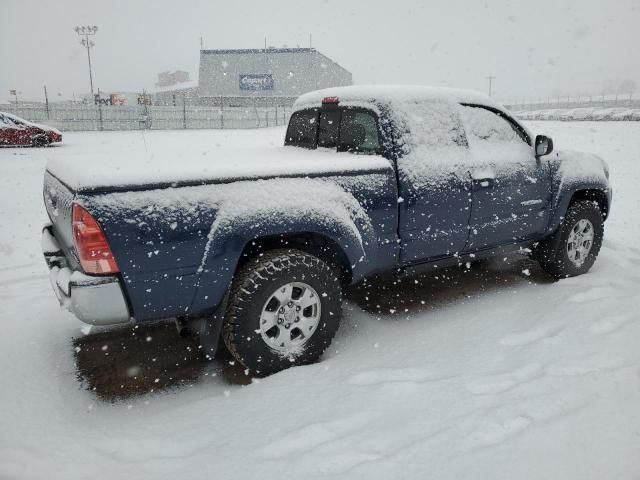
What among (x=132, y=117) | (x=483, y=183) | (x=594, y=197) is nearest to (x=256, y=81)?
(x=132, y=117)

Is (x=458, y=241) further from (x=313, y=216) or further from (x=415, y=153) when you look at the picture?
(x=313, y=216)

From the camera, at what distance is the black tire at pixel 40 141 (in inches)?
648

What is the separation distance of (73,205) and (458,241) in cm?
275

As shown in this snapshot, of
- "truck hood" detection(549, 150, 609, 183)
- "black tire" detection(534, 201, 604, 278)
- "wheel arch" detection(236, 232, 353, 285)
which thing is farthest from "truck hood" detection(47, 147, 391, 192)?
"black tire" detection(534, 201, 604, 278)

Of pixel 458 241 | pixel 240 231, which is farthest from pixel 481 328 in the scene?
pixel 240 231

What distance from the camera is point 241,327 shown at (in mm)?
2846

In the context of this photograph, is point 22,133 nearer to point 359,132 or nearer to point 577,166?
point 359,132

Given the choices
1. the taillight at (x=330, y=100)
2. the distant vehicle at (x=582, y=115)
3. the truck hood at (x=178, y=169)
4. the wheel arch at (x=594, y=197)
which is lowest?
the wheel arch at (x=594, y=197)

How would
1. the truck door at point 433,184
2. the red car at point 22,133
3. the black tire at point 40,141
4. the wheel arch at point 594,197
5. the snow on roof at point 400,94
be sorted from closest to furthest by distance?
1. the truck door at point 433,184
2. the snow on roof at point 400,94
3. the wheel arch at point 594,197
4. the red car at point 22,133
5. the black tire at point 40,141

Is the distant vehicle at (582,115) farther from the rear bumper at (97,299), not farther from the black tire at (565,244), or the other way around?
the rear bumper at (97,299)

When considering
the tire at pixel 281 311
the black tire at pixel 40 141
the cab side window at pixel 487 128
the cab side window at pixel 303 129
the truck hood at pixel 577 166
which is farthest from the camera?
the black tire at pixel 40 141

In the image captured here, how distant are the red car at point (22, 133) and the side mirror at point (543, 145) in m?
17.2

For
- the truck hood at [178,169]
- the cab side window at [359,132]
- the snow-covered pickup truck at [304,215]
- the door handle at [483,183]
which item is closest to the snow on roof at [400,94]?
the snow-covered pickup truck at [304,215]

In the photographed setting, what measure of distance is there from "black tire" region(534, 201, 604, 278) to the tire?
98.9 inches
